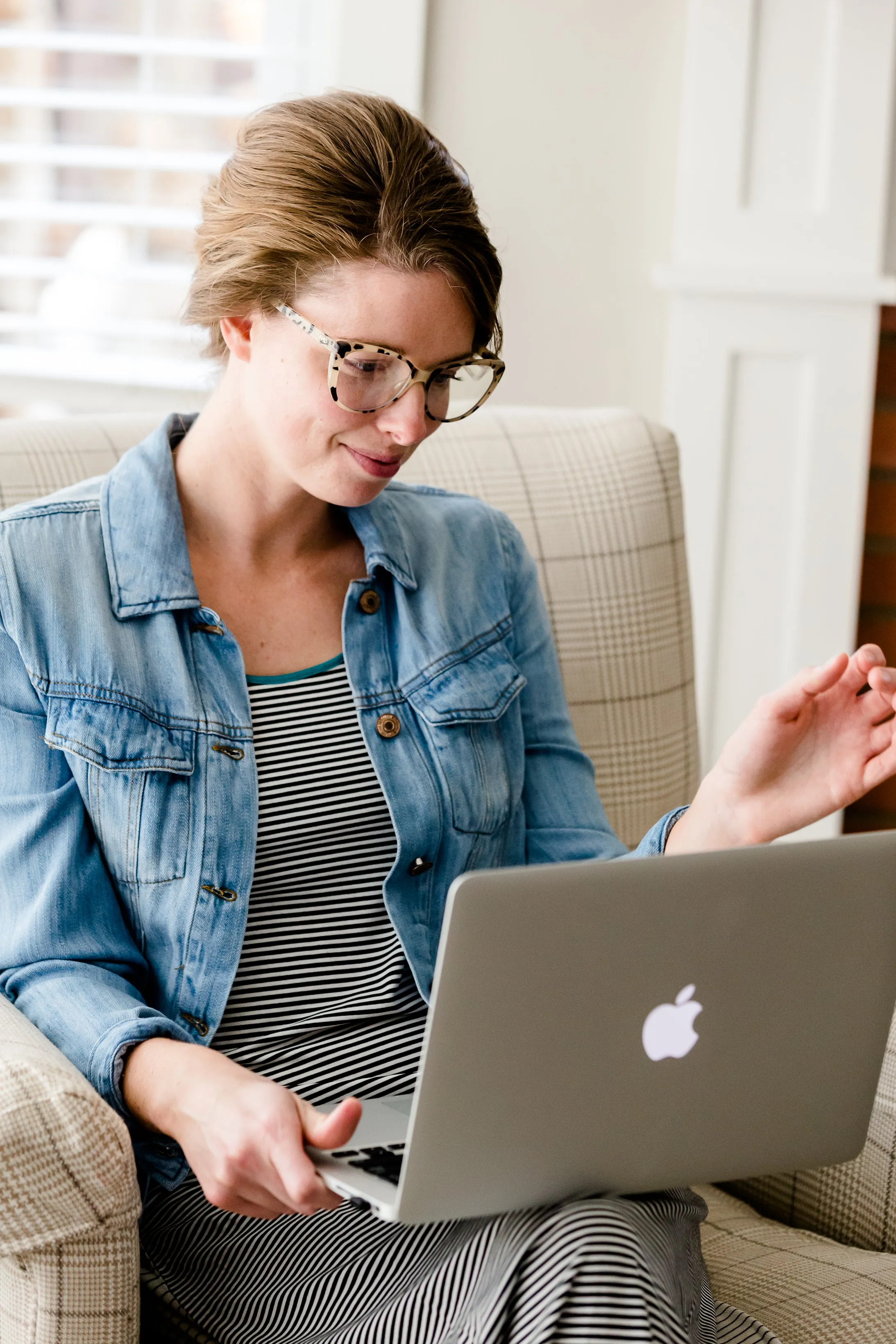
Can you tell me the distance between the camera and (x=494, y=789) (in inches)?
48.1

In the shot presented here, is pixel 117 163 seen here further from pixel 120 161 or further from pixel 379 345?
pixel 379 345

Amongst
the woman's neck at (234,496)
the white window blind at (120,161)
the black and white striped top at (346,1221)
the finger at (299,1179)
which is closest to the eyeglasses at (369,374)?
the woman's neck at (234,496)

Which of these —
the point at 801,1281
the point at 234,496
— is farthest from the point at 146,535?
the point at 801,1281

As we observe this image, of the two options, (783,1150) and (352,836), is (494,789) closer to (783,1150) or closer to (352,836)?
(352,836)

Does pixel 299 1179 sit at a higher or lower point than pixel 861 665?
lower

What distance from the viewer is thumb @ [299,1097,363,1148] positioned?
0.81 m

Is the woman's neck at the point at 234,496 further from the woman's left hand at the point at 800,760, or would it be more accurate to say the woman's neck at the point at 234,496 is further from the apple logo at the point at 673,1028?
the apple logo at the point at 673,1028

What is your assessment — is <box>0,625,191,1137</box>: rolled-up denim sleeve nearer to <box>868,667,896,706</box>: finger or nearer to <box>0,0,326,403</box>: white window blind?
<box>868,667,896,706</box>: finger

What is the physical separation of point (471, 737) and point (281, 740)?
0.17m

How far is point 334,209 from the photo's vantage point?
1.07 metres

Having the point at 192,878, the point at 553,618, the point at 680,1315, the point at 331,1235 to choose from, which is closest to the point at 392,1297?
the point at 331,1235

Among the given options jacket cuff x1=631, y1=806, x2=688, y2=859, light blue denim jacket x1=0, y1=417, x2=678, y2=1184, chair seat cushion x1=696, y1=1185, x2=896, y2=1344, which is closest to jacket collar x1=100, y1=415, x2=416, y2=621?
light blue denim jacket x1=0, y1=417, x2=678, y2=1184

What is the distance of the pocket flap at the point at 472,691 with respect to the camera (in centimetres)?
121

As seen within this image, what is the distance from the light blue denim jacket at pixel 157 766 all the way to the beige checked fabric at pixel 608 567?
248 millimetres
